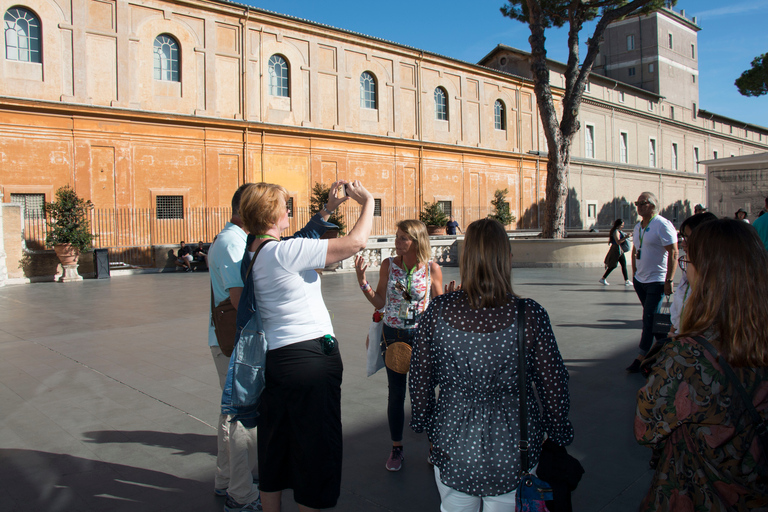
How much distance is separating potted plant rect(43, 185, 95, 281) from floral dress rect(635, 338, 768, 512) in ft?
61.0

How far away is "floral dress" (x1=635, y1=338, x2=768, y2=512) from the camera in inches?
69.4

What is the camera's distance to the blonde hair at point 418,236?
3961mm

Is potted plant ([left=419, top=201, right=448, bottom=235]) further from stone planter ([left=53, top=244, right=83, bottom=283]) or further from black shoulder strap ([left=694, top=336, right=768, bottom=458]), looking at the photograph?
black shoulder strap ([left=694, top=336, right=768, bottom=458])

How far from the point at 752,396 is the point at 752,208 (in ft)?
47.7

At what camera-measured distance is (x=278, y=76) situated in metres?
24.6

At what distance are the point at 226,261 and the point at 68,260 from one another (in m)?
16.6

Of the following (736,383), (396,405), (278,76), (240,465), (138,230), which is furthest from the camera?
(278,76)

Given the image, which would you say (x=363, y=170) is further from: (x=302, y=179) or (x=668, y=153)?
(x=668, y=153)

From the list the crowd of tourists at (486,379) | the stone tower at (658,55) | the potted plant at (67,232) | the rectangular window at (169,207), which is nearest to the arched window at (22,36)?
the potted plant at (67,232)

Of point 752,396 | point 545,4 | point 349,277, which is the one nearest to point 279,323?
point 752,396

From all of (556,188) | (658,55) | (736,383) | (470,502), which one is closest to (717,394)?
(736,383)

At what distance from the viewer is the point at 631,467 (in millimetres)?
3594

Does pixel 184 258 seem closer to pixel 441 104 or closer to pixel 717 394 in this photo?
pixel 441 104

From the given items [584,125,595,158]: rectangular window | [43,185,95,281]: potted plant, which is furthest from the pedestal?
[584,125,595,158]: rectangular window
